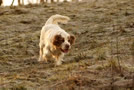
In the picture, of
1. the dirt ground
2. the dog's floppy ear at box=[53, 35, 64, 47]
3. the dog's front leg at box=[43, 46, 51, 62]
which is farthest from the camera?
the dog's front leg at box=[43, 46, 51, 62]

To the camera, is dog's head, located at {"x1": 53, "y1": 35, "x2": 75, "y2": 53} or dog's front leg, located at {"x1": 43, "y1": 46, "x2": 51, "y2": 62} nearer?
dog's head, located at {"x1": 53, "y1": 35, "x2": 75, "y2": 53}

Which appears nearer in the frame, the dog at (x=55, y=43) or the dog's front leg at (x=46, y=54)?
the dog at (x=55, y=43)

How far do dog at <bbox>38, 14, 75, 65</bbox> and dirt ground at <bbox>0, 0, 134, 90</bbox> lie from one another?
0.23 metres

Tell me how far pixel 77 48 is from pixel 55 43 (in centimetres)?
202

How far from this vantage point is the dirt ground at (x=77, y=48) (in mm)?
5801

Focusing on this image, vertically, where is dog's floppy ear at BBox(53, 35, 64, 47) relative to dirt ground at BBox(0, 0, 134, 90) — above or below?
above

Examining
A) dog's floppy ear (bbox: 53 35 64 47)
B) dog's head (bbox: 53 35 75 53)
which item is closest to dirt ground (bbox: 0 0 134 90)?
dog's head (bbox: 53 35 75 53)

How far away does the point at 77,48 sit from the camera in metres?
10.2

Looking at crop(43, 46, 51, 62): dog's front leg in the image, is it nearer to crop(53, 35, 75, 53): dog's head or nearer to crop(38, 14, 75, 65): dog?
crop(38, 14, 75, 65): dog

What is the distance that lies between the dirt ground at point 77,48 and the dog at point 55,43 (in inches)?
9.0

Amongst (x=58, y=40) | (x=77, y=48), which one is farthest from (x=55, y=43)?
(x=77, y=48)

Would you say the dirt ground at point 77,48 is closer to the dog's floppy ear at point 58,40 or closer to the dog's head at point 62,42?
the dog's head at point 62,42

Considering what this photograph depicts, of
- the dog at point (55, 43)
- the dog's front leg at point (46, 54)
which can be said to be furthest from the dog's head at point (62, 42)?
the dog's front leg at point (46, 54)

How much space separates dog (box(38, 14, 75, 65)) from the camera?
26.8 ft
